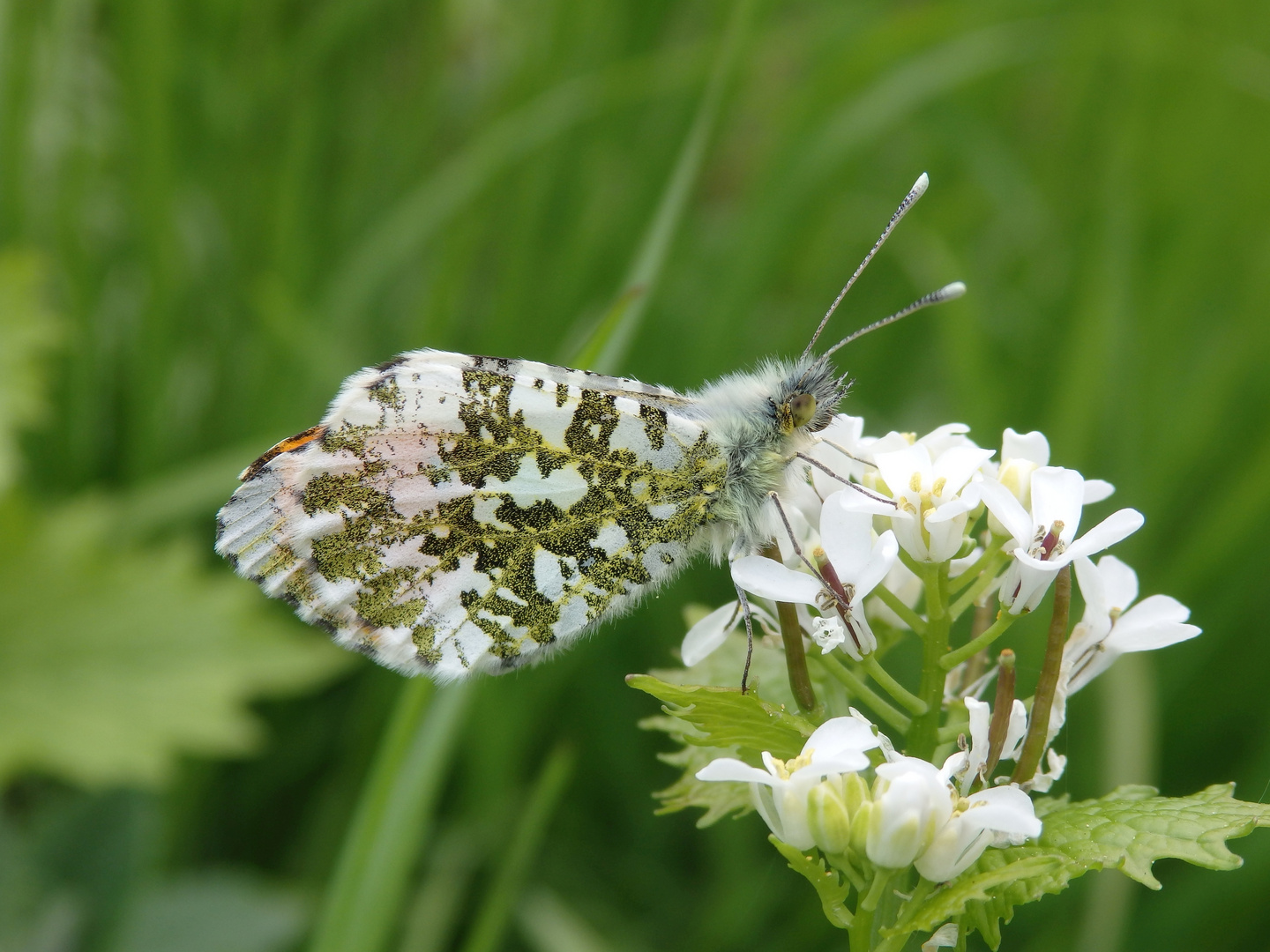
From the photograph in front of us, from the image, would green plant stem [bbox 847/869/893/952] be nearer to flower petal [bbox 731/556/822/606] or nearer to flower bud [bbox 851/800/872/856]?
flower bud [bbox 851/800/872/856]

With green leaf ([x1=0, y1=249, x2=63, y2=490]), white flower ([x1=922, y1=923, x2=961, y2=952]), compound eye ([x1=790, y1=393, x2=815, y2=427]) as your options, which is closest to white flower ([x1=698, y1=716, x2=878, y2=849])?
white flower ([x1=922, y1=923, x2=961, y2=952])

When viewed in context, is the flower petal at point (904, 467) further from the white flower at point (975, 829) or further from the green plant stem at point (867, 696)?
the white flower at point (975, 829)

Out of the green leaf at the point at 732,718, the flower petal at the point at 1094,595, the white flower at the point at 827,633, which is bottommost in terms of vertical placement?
the green leaf at the point at 732,718

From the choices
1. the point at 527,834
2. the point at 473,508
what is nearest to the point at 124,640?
the point at 473,508

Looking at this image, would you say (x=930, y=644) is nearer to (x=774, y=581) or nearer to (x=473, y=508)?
(x=774, y=581)

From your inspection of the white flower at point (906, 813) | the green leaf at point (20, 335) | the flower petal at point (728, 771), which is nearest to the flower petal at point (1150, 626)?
the white flower at point (906, 813)

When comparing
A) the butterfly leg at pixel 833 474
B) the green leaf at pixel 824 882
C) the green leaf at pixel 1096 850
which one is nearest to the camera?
the green leaf at pixel 1096 850

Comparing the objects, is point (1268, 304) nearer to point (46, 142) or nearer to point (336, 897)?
point (336, 897)
